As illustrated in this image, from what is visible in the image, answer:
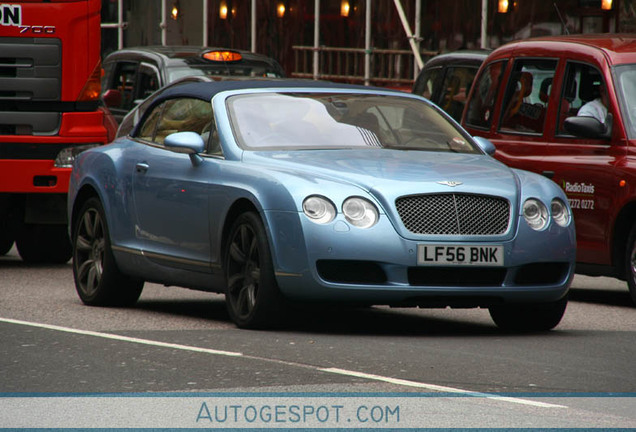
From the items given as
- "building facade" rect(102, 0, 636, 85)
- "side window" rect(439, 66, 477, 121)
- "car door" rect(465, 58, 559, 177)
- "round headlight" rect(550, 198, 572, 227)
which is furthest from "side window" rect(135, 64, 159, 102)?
"round headlight" rect(550, 198, 572, 227)

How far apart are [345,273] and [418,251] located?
1.41ft

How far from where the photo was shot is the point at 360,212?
29.1 feet

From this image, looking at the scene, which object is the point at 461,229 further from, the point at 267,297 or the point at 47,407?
the point at 47,407

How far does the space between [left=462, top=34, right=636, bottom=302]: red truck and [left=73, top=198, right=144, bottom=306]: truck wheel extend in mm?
3202

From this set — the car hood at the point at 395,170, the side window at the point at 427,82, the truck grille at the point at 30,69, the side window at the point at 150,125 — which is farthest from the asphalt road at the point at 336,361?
the side window at the point at 427,82

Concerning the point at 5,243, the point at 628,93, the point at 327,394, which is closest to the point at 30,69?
the point at 5,243

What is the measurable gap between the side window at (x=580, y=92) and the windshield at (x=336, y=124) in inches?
66.5

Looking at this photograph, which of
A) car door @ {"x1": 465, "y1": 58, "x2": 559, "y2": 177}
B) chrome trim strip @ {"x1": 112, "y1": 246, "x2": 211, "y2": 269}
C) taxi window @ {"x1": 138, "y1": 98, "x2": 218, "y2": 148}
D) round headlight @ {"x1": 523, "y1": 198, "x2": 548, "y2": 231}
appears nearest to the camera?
round headlight @ {"x1": 523, "y1": 198, "x2": 548, "y2": 231}

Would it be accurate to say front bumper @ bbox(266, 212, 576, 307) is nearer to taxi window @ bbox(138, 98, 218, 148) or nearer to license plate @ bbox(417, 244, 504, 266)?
license plate @ bbox(417, 244, 504, 266)

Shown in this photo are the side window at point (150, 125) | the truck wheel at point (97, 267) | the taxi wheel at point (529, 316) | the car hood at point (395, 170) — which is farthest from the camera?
the side window at point (150, 125)

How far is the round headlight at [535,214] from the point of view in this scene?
9219mm

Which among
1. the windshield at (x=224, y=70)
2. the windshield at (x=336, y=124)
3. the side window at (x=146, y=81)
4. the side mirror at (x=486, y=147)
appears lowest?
the side window at (x=146, y=81)

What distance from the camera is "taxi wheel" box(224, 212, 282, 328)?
9.01 m

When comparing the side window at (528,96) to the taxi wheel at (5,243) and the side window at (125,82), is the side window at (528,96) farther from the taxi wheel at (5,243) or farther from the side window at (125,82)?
the side window at (125,82)
